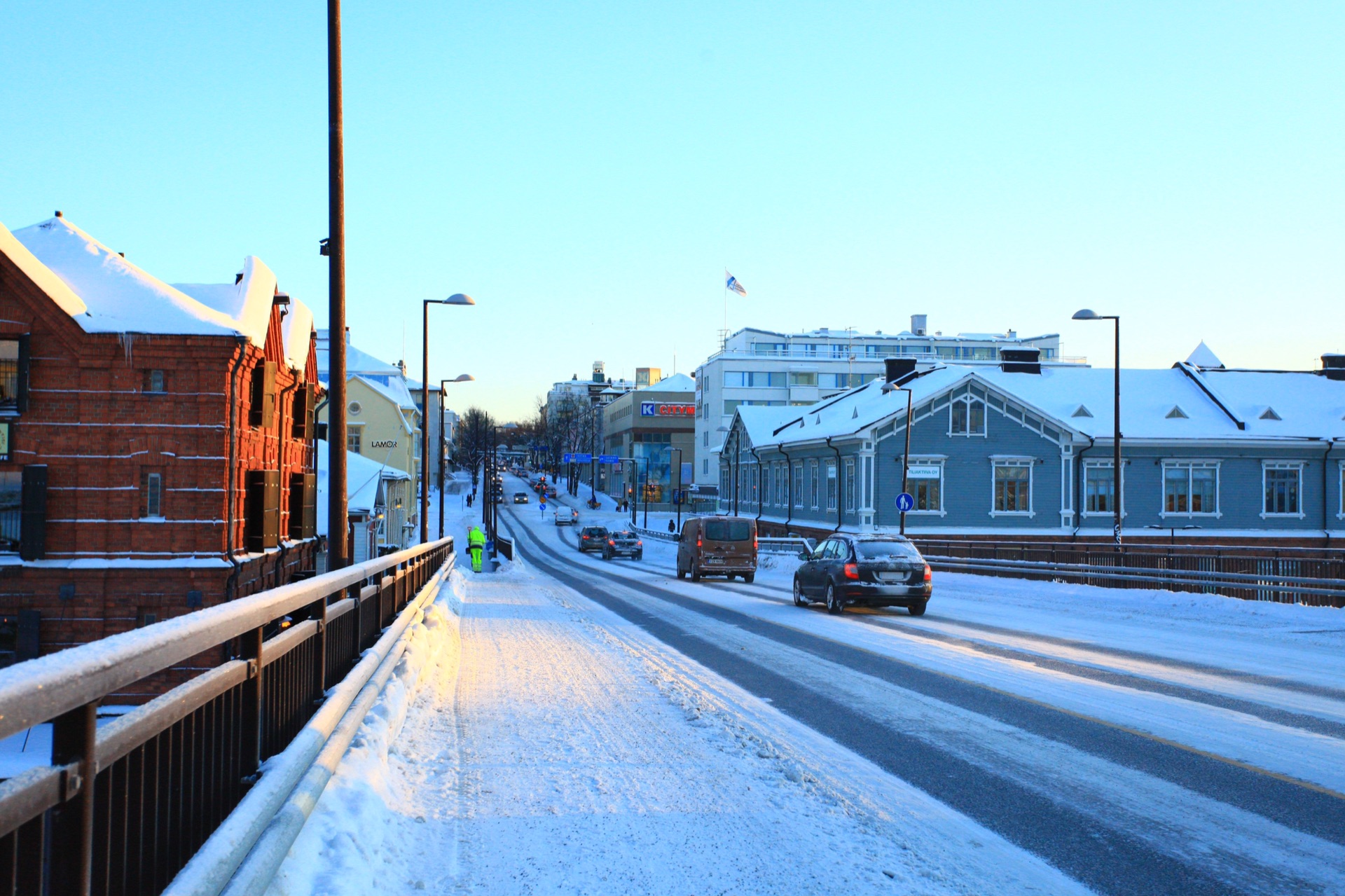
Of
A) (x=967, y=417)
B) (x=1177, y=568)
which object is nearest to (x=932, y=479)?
(x=967, y=417)

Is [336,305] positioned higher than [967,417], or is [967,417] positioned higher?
[967,417]

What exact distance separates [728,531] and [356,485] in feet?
58.9

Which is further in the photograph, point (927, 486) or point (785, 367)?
point (785, 367)

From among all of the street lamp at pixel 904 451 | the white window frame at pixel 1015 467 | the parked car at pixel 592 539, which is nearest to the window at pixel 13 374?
the street lamp at pixel 904 451

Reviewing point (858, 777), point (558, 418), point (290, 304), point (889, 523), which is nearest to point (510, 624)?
point (858, 777)

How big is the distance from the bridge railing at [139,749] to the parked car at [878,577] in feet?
53.1

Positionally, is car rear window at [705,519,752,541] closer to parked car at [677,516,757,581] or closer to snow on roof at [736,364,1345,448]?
parked car at [677,516,757,581]

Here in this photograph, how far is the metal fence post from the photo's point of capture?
2.66m

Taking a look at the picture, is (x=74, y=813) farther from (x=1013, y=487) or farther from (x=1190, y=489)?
(x=1190, y=489)

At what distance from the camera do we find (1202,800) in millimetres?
6836

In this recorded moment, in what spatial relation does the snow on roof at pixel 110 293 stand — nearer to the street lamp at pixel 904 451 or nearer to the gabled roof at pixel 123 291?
the gabled roof at pixel 123 291

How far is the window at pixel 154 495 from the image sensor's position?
25250 mm

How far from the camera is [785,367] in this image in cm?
10500

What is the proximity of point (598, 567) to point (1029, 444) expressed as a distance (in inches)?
798
